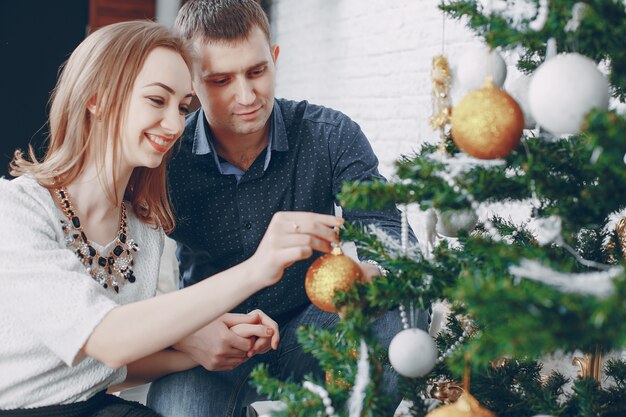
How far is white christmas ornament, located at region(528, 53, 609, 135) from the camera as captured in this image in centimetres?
63

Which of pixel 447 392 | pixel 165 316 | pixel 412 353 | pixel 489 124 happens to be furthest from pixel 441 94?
pixel 447 392

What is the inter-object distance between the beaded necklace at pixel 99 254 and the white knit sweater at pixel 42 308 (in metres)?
0.02

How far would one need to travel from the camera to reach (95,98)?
126cm

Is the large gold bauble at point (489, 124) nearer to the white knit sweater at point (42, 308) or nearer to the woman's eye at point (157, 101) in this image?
the white knit sweater at point (42, 308)

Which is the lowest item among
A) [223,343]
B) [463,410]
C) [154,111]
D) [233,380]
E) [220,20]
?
[233,380]

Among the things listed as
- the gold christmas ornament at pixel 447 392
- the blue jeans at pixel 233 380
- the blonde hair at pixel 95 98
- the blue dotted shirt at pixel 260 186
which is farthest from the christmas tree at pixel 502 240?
the blue dotted shirt at pixel 260 186

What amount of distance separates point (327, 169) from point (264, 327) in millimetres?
589

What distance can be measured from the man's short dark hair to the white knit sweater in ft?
1.87

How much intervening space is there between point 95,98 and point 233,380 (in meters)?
0.71

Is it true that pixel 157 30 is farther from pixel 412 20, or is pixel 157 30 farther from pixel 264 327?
pixel 412 20

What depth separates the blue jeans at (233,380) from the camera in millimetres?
1441

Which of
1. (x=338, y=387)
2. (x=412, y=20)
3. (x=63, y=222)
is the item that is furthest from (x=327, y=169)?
(x=412, y=20)

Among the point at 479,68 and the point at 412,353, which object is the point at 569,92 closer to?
the point at 479,68

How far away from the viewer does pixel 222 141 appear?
5.53ft
